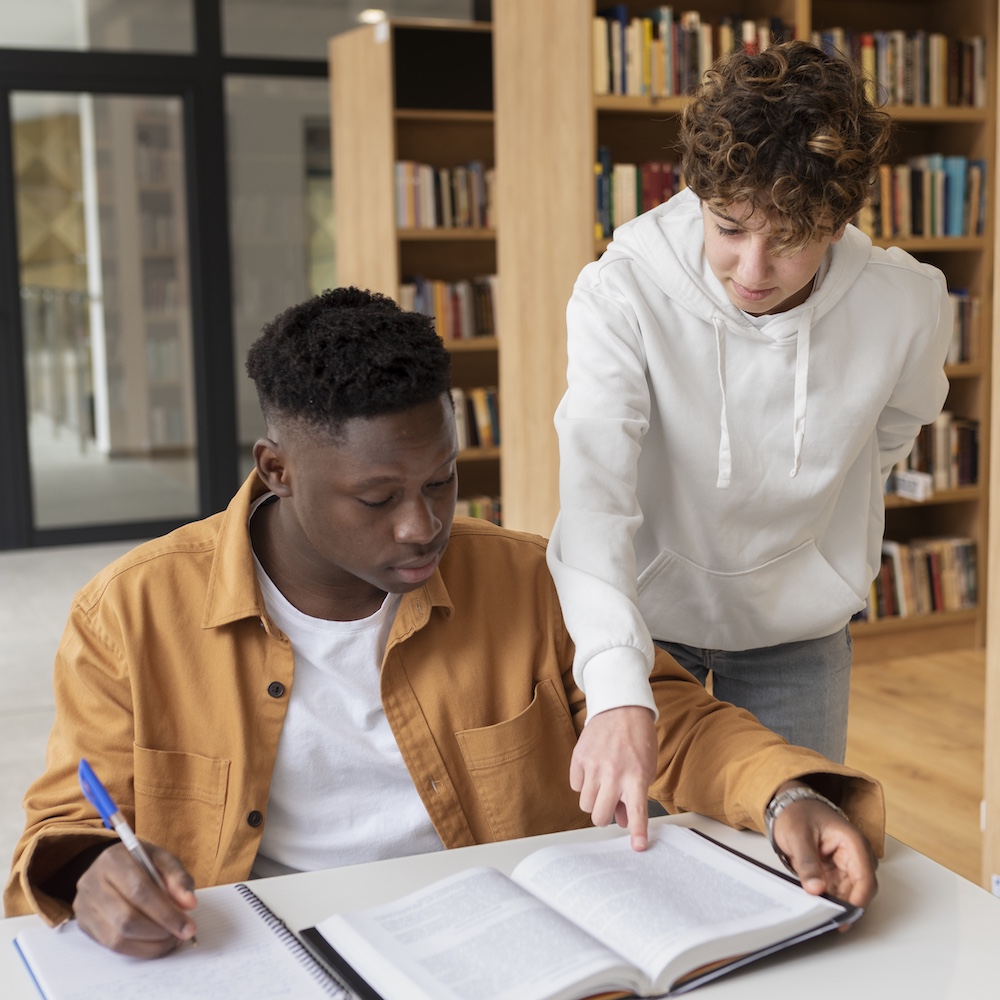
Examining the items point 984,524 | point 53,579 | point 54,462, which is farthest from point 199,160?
point 984,524

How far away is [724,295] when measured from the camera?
1.49 m

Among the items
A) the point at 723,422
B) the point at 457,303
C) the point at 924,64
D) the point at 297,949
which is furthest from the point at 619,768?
the point at 457,303

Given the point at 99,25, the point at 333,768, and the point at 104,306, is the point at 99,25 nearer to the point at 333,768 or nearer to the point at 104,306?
the point at 104,306

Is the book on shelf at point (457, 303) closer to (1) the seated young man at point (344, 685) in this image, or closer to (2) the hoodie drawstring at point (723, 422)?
(2) the hoodie drawstring at point (723, 422)

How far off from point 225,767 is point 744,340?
0.77m

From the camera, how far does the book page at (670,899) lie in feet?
3.14

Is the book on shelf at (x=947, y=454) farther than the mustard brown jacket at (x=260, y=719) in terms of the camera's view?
Yes

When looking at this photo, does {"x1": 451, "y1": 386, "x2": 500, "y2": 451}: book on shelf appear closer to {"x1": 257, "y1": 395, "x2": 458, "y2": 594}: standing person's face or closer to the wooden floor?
the wooden floor

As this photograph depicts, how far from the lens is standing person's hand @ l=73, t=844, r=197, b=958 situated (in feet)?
3.23

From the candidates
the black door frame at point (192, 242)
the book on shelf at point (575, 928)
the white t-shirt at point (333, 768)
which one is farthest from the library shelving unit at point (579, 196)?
the black door frame at point (192, 242)

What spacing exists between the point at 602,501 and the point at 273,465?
0.36 m

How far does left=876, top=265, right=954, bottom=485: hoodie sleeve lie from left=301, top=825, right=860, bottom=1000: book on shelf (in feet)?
2.40

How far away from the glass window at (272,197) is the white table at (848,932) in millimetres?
5568

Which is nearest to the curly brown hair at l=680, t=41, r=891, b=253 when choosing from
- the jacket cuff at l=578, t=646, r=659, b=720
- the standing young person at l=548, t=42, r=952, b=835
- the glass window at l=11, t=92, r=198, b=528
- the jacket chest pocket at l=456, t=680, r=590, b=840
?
the standing young person at l=548, t=42, r=952, b=835
